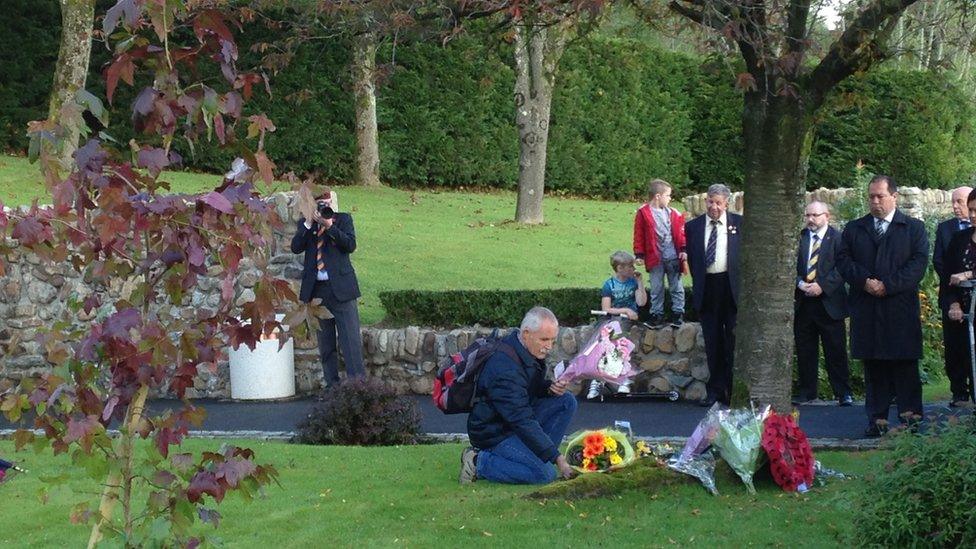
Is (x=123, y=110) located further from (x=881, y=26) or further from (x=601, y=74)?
(x=881, y=26)

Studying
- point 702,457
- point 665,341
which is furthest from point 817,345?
point 702,457

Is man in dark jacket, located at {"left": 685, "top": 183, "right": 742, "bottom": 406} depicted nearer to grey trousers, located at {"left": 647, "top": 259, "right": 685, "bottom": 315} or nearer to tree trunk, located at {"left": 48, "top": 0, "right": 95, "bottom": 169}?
grey trousers, located at {"left": 647, "top": 259, "right": 685, "bottom": 315}

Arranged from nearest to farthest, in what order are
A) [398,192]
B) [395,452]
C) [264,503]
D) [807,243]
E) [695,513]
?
[695,513] < [264,503] < [395,452] < [807,243] < [398,192]

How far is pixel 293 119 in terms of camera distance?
78.8 ft

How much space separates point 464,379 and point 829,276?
16.0 ft

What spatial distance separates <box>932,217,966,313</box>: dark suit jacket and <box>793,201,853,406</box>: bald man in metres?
0.92

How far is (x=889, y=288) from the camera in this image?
9.42 meters

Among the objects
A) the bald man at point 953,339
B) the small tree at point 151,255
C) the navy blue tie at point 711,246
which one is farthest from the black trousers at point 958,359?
the small tree at point 151,255

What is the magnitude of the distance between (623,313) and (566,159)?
15.2 meters

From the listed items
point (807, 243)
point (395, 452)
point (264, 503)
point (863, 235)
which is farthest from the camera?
point (807, 243)

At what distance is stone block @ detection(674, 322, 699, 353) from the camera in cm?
1201

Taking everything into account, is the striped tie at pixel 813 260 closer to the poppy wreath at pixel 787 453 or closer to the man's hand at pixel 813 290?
the man's hand at pixel 813 290

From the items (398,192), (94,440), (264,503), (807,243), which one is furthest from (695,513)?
(398,192)

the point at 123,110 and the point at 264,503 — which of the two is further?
the point at 123,110
